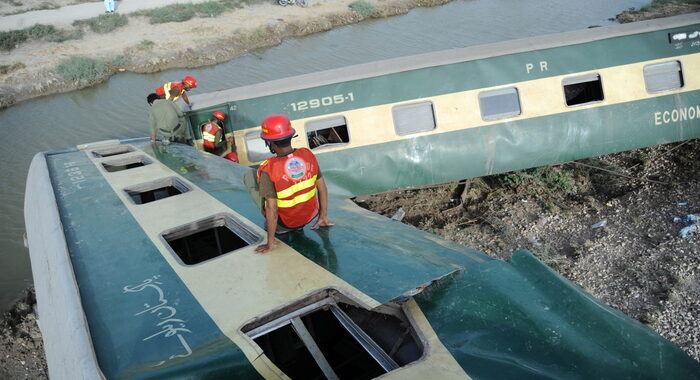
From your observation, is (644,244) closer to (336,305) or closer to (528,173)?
(528,173)

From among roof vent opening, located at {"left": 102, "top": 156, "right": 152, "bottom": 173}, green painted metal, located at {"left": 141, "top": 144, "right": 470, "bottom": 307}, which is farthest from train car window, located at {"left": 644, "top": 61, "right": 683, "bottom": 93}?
roof vent opening, located at {"left": 102, "top": 156, "right": 152, "bottom": 173}

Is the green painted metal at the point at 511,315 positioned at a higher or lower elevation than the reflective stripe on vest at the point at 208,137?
lower

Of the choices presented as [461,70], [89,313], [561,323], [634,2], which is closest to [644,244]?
[461,70]

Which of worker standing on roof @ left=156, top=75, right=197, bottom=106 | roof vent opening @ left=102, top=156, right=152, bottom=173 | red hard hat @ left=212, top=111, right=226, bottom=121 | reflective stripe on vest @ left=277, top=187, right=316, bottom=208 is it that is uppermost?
worker standing on roof @ left=156, top=75, right=197, bottom=106

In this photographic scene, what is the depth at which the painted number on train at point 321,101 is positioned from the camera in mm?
8992

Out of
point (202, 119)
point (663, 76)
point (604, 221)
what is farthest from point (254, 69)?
point (604, 221)

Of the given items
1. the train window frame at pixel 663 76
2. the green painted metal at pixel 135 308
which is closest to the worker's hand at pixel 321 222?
the green painted metal at pixel 135 308

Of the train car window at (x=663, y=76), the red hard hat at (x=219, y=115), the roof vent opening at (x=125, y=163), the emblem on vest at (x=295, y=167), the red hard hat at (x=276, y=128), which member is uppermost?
the red hard hat at (x=276, y=128)

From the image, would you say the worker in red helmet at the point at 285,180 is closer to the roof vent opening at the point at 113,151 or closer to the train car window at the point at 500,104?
the train car window at the point at 500,104

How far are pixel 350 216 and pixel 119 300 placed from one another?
102 inches

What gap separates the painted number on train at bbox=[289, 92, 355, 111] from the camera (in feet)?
29.5

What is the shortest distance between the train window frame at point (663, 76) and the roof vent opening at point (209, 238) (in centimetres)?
764

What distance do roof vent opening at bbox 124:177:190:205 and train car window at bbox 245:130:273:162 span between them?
1962 mm

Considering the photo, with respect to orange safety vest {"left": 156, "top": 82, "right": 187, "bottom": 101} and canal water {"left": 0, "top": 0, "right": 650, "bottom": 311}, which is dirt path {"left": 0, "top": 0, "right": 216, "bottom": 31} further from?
orange safety vest {"left": 156, "top": 82, "right": 187, "bottom": 101}
